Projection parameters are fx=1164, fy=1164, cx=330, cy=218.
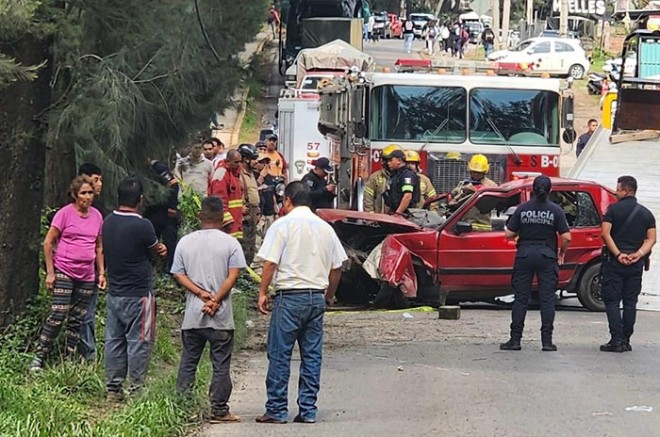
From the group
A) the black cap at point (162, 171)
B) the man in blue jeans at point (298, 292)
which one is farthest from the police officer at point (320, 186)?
the man in blue jeans at point (298, 292)

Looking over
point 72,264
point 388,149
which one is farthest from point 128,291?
point 388,149

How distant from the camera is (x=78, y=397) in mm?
8438

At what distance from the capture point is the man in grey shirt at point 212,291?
7938 millimetres

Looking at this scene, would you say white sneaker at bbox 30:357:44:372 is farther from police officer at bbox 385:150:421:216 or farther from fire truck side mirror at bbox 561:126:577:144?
fire truck side mirror at bbox 561:126:577:144

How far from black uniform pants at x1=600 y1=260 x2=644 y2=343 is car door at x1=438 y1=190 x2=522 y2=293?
2.53 metres

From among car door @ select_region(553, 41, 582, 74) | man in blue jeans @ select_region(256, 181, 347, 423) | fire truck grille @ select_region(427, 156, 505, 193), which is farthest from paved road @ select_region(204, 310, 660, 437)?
car door @ select_region(553, 41, 582, 74)

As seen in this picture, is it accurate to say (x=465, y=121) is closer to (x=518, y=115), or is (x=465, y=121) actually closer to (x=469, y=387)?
(x=518, y=115)

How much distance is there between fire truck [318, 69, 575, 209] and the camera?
1717cm

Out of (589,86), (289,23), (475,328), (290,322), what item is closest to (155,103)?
(290,322)

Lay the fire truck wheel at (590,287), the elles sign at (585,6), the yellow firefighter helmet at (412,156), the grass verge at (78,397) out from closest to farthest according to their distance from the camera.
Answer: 1. the grass verge at (78,397)
2. the fire truck wheel at (590,287)
3. the yellow firefighter helmet at (412,156)
4. the elles sign at (585,6)

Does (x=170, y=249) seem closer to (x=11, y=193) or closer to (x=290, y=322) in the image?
(x=11, y=193)

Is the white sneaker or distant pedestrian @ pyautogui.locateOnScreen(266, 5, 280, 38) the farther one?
distant pedestrian @ pyautogui.locateOnScreen(266, 5, 280, 38)

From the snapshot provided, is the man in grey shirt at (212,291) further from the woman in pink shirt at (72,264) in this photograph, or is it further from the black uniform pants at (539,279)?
the black uniform pants at (539,279)

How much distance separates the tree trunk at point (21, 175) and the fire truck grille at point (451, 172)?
8.34 metres
